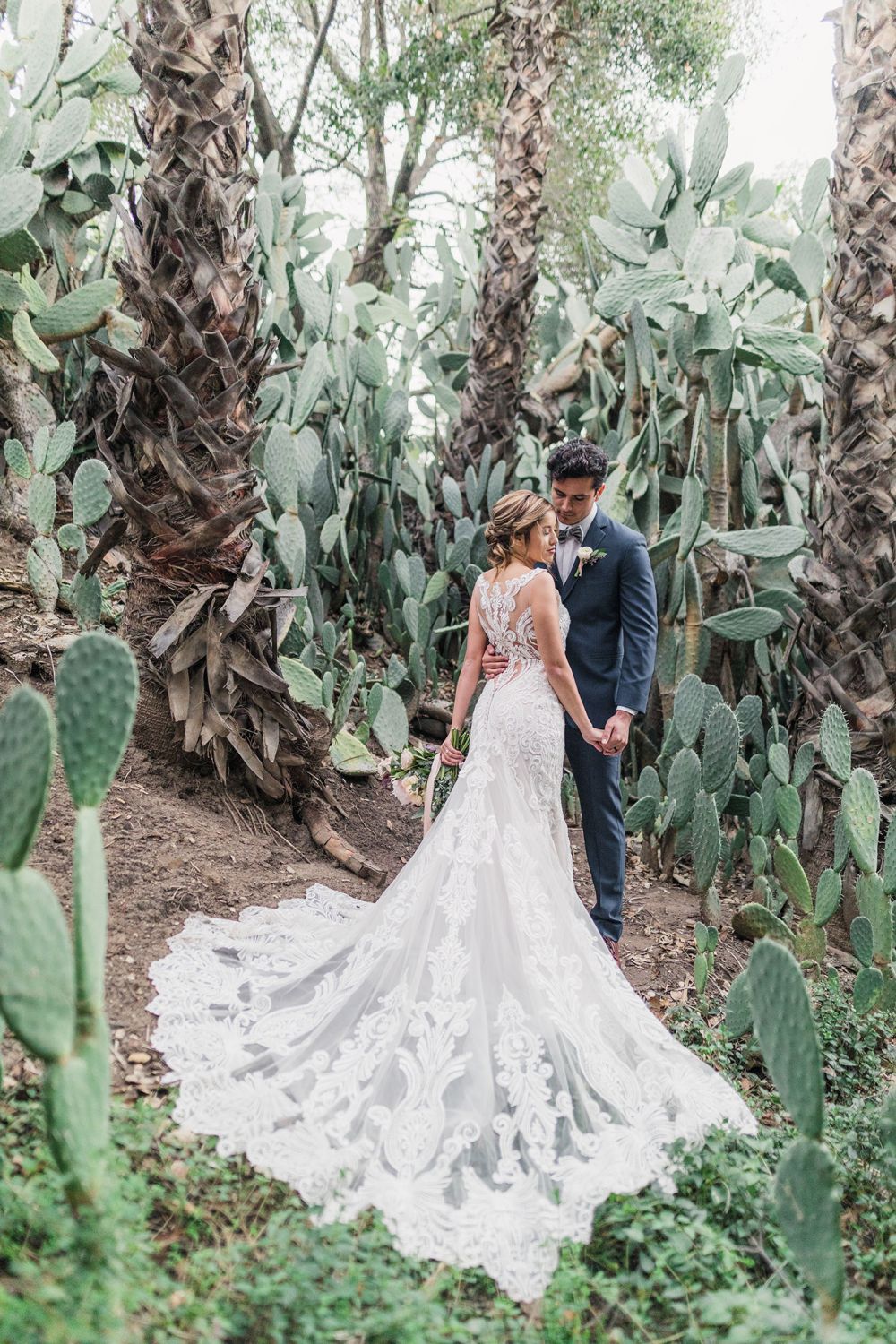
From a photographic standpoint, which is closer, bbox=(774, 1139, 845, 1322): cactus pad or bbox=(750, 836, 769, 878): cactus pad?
bbox=(774, 1139, 845, 1322): cactus pad

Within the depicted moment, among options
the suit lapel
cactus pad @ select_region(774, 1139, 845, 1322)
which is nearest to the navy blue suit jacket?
the suit lapel

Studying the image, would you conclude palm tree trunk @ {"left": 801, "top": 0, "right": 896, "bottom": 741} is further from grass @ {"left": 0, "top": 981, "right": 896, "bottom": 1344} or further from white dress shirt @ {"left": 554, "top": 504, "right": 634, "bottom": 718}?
grass @ {"left": 0, "top": 981, "right": 896, "bottom": 1344}

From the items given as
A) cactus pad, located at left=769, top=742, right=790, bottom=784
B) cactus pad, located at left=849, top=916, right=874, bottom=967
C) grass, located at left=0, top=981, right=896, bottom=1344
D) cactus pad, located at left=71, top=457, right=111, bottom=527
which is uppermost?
cactus pad, located at left=71, top=457, right=111, bottom=527

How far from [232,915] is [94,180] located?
395 centimetres

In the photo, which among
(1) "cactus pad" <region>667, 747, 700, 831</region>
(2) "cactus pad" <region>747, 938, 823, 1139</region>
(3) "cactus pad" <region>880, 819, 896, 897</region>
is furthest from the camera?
(1) "cactus pad" <region>667, 747, 700, 831</region>

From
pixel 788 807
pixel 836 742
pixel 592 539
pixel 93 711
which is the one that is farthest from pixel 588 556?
pixel 93 711

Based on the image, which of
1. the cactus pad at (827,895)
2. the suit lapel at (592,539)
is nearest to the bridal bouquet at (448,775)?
the suit lapel at (592,539)

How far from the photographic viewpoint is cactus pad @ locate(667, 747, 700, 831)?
4.28m

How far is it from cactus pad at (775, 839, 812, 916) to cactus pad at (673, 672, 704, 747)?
691mm

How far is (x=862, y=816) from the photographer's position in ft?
11.9

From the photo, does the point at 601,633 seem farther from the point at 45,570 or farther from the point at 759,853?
the point at 45,570

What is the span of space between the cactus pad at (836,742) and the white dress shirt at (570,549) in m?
1.14

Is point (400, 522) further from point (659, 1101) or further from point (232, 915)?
point (659, 1101)

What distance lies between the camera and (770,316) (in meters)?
5.46
